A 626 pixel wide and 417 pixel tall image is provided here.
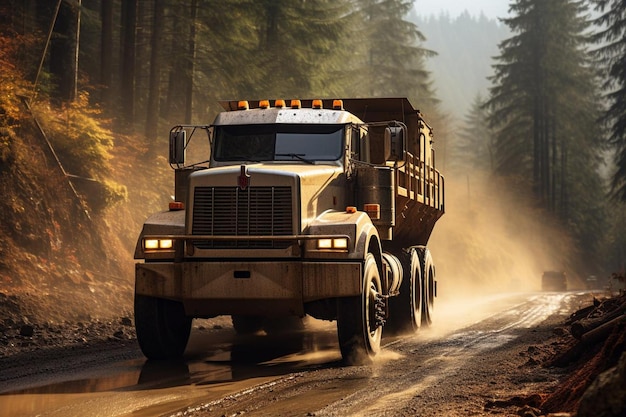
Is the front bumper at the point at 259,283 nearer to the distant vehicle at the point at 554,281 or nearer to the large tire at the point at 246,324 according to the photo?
the large tire at the point at 246,324

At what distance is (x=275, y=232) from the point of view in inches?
401

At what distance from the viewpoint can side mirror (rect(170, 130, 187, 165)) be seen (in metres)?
11.8

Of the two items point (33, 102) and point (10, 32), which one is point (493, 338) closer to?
point (33, 102)

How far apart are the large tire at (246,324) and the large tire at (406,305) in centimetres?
236

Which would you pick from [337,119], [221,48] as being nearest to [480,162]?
[221,48]

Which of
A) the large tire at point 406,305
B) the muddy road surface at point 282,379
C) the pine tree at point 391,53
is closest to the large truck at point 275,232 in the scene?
the muddy road surface at point 282,379

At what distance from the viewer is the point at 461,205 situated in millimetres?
55594

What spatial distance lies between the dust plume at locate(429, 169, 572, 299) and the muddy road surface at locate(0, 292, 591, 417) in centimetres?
3043

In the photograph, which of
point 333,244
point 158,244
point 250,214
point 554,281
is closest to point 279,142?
point 250,214

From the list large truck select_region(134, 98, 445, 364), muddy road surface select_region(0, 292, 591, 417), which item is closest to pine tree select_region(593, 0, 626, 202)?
muddy road surface select_region(0, 292, 591, 417)

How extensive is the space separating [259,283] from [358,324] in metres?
1.33

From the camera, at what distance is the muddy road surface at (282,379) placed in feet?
25.0

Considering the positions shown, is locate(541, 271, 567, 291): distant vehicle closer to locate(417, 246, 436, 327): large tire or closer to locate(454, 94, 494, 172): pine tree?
locate(417, 246, 436, 327): large tire

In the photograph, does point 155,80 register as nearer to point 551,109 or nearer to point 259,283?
point 259,283
